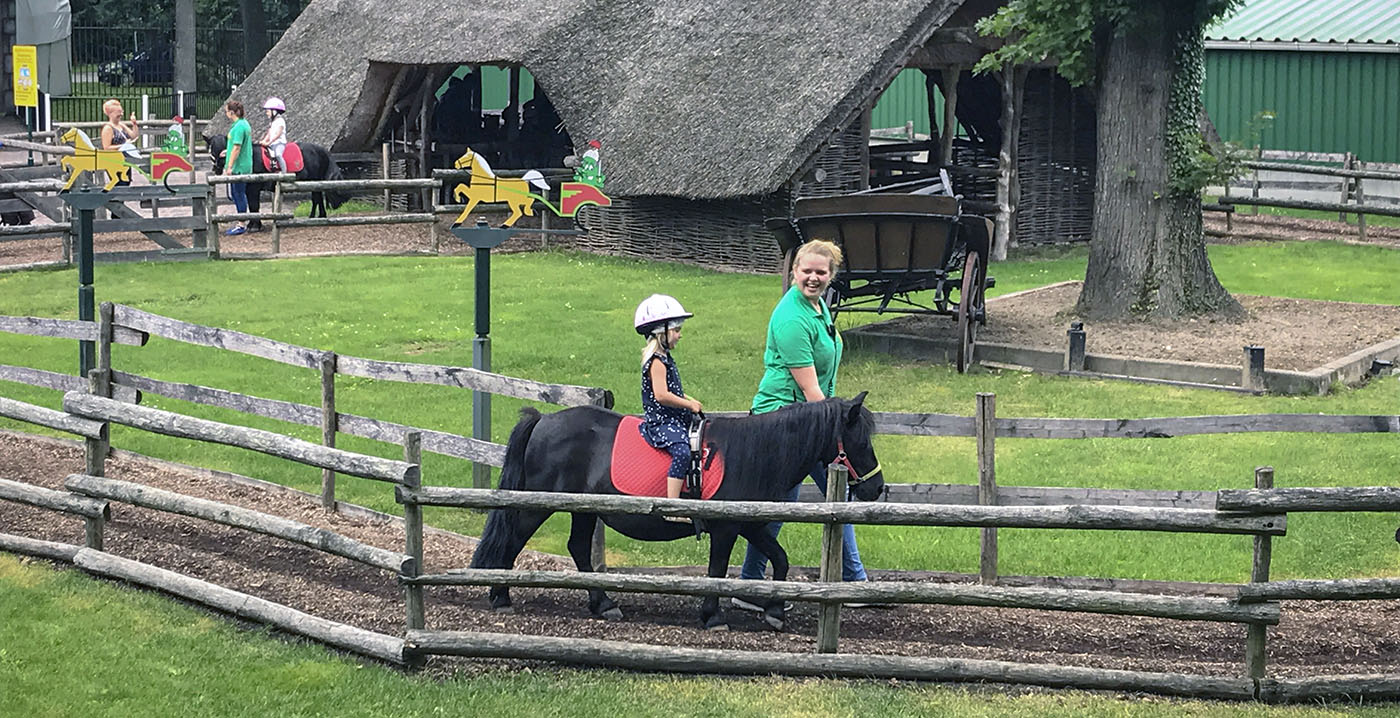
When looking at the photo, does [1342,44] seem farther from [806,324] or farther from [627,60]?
[806,324]

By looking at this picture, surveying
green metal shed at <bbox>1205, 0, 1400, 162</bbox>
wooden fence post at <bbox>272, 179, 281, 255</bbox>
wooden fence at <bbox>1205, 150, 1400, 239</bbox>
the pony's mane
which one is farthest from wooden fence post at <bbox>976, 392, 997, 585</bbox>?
green metal shed at <bbox>1205, 0, 1400, 162</bbox>

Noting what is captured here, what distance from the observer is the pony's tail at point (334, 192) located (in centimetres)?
2575


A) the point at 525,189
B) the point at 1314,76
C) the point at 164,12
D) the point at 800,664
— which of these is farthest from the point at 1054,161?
the point at 164,12

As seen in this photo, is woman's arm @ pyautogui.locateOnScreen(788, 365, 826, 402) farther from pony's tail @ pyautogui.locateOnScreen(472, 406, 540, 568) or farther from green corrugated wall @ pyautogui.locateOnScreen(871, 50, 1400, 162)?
green corrugated wall @ pyautogui.locateOnScreen(871, 50, 1400, 162)

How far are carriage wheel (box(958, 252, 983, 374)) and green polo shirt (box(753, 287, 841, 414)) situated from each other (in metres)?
6.05

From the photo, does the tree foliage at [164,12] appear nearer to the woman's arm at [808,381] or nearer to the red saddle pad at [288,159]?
the red saddle pad at [288,159]

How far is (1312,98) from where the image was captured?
94.3ft

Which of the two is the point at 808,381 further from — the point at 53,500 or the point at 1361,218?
the point at 1361,218

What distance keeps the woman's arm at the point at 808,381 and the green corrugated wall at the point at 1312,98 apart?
22590 millimetres

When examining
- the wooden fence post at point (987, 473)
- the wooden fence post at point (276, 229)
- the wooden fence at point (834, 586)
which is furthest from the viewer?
the wooden fence post at point (276, 229)

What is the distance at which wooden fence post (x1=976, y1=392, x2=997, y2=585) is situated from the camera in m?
8.70

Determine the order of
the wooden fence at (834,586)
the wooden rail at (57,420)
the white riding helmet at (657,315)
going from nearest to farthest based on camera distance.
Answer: the wooden fence at (834,586)
the white riding helmet at (657,315)
the wooden rail at (57,420)

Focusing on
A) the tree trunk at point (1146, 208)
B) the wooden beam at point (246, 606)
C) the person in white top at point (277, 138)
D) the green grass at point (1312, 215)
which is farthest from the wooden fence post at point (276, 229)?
the green grass at point (1312, 215)

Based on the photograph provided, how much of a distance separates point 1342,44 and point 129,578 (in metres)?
24.1
